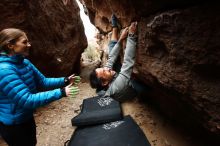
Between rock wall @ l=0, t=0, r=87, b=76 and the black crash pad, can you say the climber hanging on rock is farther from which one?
rock wall @ l=0, t=0, r=87, b=76

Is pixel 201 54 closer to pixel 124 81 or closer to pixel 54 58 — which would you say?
pixel 124 81

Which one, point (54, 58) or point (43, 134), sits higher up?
point (54, 58)

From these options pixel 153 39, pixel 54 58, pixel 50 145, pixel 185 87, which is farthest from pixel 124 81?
pixel 54 58

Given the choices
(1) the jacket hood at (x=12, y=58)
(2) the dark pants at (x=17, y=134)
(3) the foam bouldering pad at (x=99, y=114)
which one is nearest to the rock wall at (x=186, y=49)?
(1) the jacket hood at (x=12, y=58)

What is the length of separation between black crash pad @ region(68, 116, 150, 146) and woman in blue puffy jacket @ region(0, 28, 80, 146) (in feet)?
4.97

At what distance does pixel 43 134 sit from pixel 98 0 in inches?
Answer: 218

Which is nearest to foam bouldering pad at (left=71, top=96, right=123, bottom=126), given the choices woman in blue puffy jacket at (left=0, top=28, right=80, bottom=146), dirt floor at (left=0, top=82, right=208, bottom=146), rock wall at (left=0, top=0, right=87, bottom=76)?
dirt floor at (left=0, top=82, right=208, bottom=146)

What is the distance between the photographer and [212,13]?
2.42 meters

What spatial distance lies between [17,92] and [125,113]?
127 inches

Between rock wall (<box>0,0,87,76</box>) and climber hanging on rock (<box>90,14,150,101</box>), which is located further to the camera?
rock wall (<box>0,0,87,76</box>)

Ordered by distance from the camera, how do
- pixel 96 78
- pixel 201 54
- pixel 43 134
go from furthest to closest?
1. pixel 43 134
2. pixel 96 78
3. pixel 201 54

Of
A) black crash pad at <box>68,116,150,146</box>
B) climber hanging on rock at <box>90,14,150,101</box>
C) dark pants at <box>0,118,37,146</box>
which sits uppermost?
climber hanging on rock at <box>90,14,150,101</box>

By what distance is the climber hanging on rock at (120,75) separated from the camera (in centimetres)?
380

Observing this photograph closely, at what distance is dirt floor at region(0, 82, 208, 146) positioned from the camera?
14.6 ft
